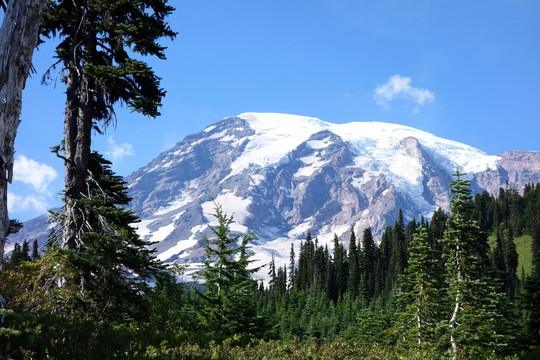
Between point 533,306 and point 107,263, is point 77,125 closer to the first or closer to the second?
point 107,263

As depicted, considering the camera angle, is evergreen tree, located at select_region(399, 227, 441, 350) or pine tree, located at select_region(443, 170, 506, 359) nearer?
pine tree, located at select_region(443, 170, 506, 359)

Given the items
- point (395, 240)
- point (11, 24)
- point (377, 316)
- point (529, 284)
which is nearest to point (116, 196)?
point (11, 24)

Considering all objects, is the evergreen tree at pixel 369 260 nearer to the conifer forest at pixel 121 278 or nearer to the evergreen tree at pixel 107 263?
the conifer forest at pixel 121 278

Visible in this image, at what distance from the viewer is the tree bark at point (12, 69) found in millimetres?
6574

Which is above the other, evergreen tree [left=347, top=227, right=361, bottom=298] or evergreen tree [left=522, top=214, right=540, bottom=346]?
evergreen tree [left=347, top=227, right=361, bottom=298]

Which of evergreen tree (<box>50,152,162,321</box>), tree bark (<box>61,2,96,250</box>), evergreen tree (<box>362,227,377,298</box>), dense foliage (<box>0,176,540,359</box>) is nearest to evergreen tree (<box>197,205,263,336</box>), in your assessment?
dense foliage (<box>0,176,540,359</box>)

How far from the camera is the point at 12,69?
6965 mm

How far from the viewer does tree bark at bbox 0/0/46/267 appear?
6574 mm

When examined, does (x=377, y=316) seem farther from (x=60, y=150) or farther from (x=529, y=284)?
(x=60, y=150)

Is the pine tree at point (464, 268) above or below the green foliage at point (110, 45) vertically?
below

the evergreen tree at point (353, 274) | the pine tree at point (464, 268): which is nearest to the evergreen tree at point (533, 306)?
the pine tree at point (464, 268)

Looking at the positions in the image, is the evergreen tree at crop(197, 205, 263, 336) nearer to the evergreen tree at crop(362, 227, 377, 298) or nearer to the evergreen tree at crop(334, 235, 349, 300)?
the evergreen tree at crop(362, 227, 377, 298)

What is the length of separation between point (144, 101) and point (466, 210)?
18.7 metres

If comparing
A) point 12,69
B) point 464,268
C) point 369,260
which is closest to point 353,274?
point 369,260
